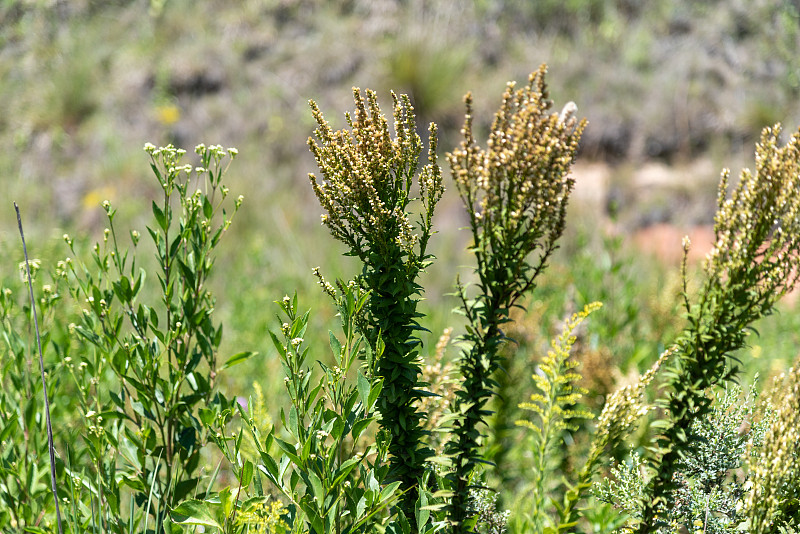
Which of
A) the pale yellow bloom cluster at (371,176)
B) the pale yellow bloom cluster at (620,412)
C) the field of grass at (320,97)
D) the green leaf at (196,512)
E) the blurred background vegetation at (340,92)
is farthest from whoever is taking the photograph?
the blurred background vegetation at (340,92)

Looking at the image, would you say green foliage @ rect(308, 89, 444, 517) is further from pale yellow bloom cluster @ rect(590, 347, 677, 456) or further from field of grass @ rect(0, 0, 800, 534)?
field of grass @ rect(0, 0, 800, 534)

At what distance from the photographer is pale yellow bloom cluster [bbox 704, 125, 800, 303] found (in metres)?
1.30

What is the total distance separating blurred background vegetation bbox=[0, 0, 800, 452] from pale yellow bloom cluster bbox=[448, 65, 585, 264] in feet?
12.6

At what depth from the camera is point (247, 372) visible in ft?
10.1

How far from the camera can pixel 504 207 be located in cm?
130

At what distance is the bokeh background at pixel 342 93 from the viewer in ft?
22.4

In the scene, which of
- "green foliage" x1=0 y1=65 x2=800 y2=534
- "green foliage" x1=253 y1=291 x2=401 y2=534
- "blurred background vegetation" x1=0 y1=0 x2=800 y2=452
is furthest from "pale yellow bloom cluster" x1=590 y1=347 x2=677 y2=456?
"blurred background vegetation" x1=0 y1=0 x2=800 y2=452

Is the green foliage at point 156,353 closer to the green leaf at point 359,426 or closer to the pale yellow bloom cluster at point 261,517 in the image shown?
the pale yellow bloom cluster at point 261,517

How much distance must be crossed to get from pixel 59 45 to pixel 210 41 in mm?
2432

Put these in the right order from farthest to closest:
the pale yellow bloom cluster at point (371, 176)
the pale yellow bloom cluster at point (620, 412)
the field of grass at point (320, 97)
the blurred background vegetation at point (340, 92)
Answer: the blurred background vegetation at point (340, 92)
the field of grass at point (320, 97)
the pale yellow bloom cluster at point (620, 412)
the pale yellow bloom cluster at point (371, 176)

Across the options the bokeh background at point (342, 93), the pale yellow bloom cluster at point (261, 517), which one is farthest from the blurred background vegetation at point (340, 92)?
the pale yellow bloom cluster at point (261, 517)

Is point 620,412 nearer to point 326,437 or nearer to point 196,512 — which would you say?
point 326,437

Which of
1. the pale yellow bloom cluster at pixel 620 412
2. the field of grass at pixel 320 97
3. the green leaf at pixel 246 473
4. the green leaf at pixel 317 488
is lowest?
the green leaf at pixel 317 488

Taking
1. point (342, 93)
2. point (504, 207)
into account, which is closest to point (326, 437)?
point (504, 207)
